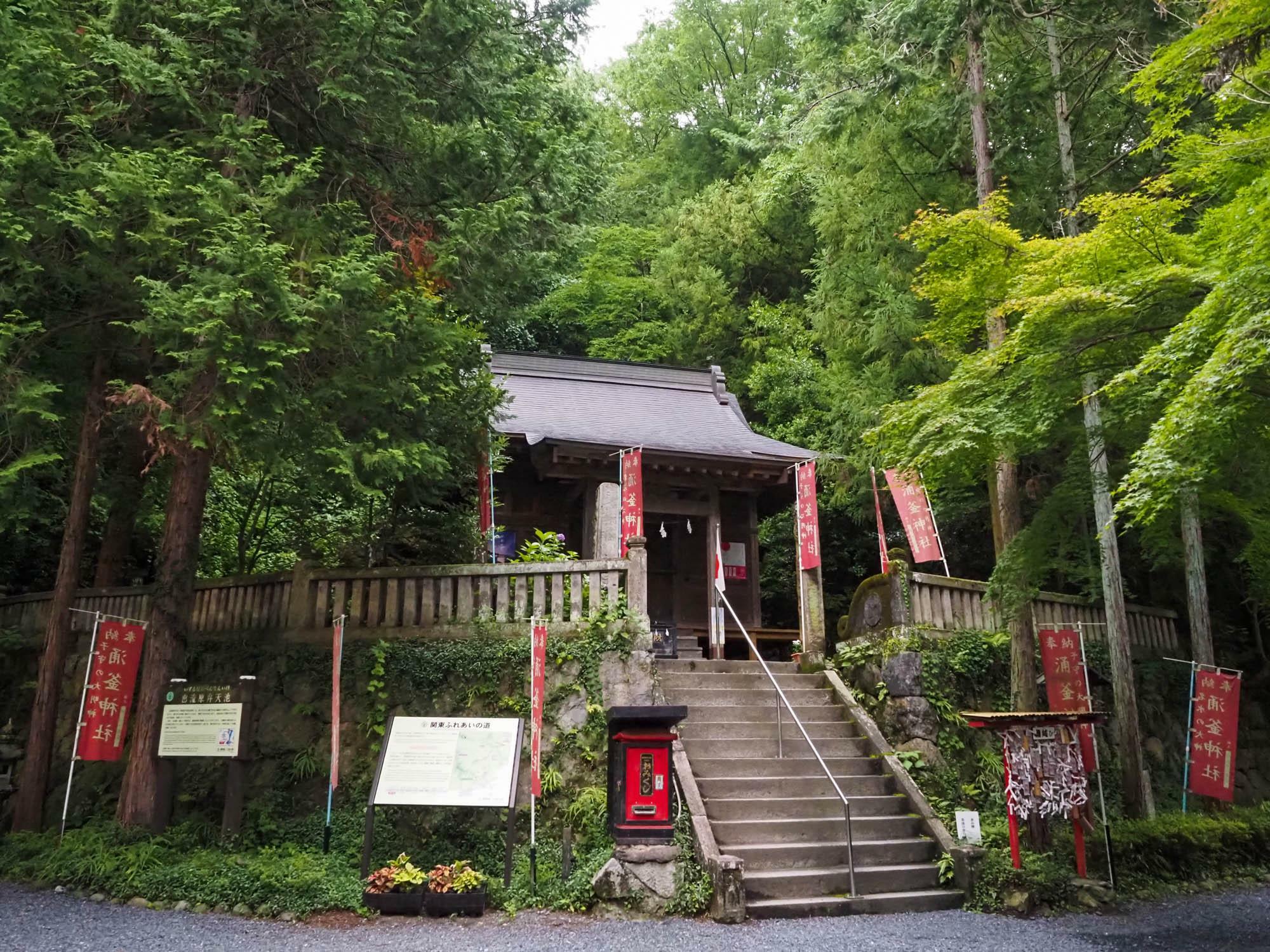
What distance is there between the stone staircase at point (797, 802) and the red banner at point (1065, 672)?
2.13 metres

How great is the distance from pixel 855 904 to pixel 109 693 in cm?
678

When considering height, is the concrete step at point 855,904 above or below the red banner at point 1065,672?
below

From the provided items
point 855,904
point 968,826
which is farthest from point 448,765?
point 968,826

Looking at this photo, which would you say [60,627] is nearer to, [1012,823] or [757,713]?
[757,713]

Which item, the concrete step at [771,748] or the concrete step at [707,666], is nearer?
the concrete step at [771,748]

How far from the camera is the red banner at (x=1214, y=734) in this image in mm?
9328

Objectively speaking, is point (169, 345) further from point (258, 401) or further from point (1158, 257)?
point (1158, 257)

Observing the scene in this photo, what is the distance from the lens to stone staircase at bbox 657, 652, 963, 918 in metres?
6.90

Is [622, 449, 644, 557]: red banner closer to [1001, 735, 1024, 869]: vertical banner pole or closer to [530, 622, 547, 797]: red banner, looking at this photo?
[530, 622, 547, 797]: red banner

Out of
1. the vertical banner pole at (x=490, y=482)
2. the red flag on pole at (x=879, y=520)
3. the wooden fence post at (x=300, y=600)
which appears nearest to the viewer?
the wooden fence post at (x=300, y=600)

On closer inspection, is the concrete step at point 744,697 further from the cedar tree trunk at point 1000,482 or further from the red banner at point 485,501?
the red banner at point 485,501

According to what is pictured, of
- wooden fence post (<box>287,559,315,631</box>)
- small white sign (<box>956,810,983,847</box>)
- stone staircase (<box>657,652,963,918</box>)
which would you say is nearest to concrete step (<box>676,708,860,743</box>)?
stone staircase (<box>657,652,963,918</box>)

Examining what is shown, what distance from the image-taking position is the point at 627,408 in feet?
49.6

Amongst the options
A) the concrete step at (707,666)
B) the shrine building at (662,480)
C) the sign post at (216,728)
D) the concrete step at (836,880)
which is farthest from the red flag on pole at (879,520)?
the sign post at (216,728)
